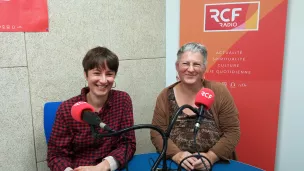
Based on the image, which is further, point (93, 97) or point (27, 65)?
point (27, 65)

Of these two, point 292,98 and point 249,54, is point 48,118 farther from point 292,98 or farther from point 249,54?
point 292,98

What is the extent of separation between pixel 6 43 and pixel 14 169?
0.79m

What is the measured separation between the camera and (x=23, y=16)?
158 centimetres

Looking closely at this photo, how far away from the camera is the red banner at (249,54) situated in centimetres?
187

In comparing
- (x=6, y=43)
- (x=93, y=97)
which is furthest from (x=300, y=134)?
(x=6, y=43)

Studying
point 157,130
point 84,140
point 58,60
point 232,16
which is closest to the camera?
point 157,130

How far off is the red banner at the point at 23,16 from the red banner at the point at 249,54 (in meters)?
1.04

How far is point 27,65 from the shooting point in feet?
5.36

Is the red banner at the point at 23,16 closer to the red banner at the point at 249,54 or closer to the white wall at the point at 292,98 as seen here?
the red banner at the point at 249,54

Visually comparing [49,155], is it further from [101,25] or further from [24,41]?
[101,25]

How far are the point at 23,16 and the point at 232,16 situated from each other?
1.40m

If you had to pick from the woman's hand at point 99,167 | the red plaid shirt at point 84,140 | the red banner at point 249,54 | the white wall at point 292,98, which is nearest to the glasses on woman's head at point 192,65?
the red plaid shirt at point 84,140

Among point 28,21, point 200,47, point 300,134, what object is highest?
point 28,21

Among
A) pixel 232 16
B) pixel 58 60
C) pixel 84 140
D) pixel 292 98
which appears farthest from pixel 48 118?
pixel 292 98
